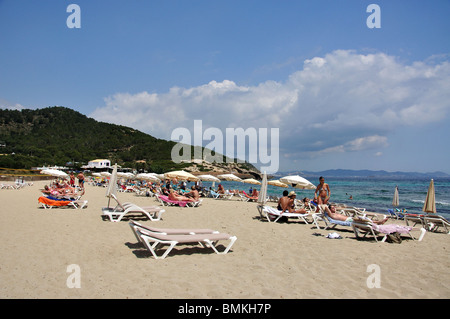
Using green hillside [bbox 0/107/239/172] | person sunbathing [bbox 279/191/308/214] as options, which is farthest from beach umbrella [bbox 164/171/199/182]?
green hillside [bbox 0/107/239/172]

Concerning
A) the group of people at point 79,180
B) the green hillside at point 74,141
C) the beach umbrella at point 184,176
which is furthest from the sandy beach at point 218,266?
the green hillside at point 74,141

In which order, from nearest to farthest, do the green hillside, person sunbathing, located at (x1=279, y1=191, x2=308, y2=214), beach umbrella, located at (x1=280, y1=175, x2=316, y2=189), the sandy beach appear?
the sandy beach
person sunbathing, located at (x1=279, y1=191, x2=308, y2=214)
beach umbrella, located at (x1=280, y1=175, x2=316, y2=189)
the green hillside

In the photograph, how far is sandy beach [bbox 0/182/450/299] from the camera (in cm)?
337

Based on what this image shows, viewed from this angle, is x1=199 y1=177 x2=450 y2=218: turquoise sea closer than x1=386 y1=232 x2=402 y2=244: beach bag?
No

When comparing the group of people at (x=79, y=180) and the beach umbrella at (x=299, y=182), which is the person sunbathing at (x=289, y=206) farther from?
the group of people at (x=79, y=180)

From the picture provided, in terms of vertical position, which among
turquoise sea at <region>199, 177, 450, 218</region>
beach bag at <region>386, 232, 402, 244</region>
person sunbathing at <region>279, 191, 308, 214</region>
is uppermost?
person sunbathing at <region>279, 191, 308, 214</region>

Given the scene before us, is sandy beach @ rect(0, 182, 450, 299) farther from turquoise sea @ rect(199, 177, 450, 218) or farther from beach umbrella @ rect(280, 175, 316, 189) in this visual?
turquoise sea @ rect(199, 177, 450, 218)

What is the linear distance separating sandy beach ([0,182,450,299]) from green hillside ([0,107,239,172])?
50476 mm

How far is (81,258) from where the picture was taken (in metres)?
4.54

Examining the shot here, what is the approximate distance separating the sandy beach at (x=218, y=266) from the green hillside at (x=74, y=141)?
50.5 meters

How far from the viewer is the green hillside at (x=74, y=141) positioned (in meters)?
57.4

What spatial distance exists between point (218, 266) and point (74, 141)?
7626 cm

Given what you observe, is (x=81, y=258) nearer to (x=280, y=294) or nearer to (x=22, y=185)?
(x=280, y=294)

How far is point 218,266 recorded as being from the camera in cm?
434
